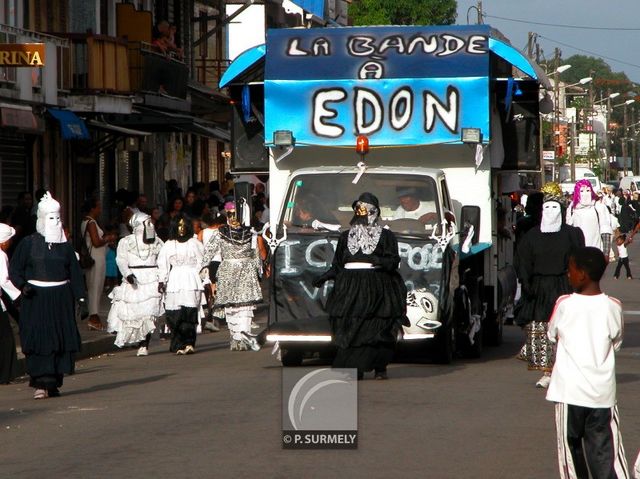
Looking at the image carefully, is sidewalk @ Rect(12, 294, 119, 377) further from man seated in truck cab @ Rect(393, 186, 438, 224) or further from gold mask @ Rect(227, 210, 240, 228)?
man seated in truck cab @ Rect(393, 186, 438, 224)

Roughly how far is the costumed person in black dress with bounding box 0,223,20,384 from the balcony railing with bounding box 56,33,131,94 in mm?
12493

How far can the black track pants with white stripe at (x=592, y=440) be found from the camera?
7.85m

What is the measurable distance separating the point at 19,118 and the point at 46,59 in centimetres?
183

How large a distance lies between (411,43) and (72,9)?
16.3m

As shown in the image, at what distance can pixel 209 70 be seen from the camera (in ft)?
143

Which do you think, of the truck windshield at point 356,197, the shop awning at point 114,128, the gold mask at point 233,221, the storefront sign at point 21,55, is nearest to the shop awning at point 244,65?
the truck windshield at point 356,197

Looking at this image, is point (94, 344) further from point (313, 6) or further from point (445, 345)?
point (313, 6)

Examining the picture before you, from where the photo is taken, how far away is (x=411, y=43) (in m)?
15.8

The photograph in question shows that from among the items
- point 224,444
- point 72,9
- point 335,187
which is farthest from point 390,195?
point 72,9

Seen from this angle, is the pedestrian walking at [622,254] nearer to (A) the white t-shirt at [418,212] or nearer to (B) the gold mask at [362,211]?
(A) the white t-shirt at [418,212]

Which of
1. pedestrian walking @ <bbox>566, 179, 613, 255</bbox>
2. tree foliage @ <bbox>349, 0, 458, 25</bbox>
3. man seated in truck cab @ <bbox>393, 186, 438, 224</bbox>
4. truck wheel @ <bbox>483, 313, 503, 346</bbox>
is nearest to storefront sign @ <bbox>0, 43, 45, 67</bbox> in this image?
pedestrian walking @ <bbox>566, 179, 613, 255</bbox>

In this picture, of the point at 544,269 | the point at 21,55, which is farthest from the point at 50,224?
the point at 21,55

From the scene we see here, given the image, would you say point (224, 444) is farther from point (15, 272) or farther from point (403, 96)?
point (403, 96)

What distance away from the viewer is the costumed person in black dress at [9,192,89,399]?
13.8 m
